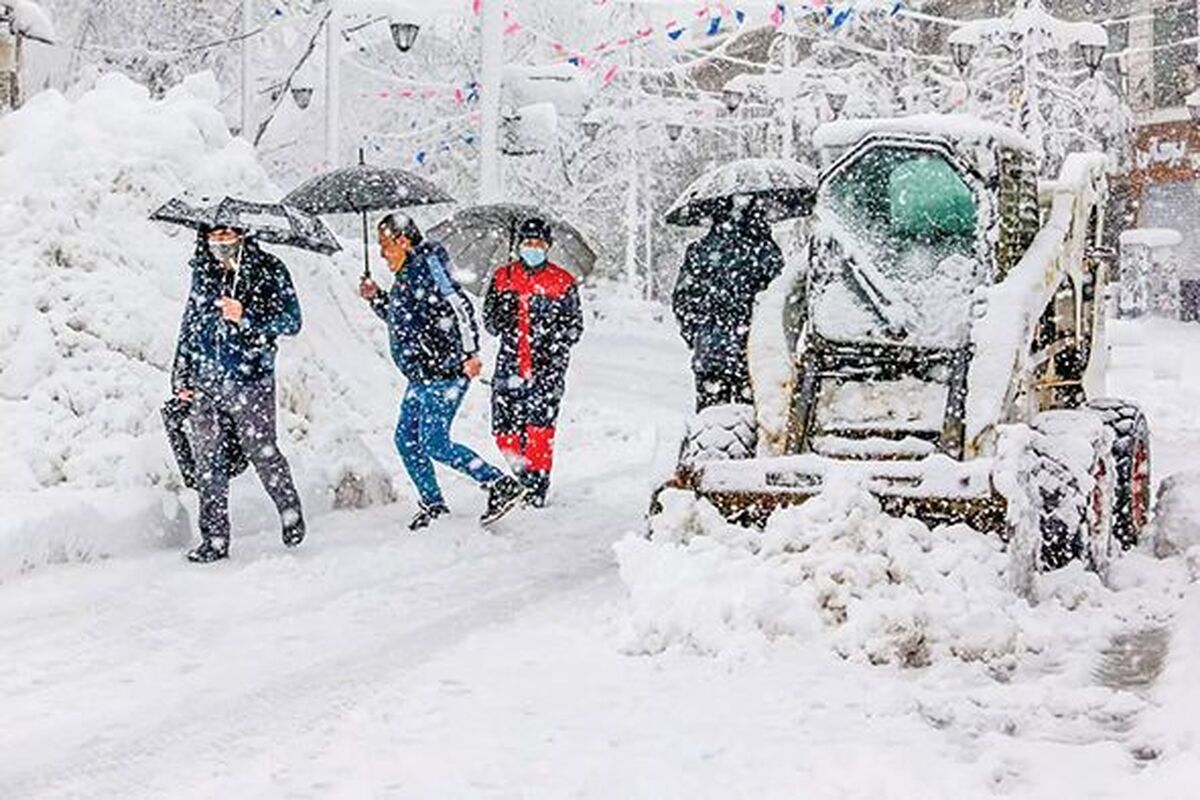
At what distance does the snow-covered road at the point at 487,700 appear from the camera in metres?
4.37

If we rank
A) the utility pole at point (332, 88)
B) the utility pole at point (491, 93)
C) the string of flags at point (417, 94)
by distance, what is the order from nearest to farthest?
the utility pole at point (491, 93) < the utility pole at point (332, 88) < the string of flags at point (417, 94)

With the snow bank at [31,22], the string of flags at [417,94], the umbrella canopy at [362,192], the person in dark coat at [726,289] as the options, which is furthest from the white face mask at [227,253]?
the string of flags at [417,94]

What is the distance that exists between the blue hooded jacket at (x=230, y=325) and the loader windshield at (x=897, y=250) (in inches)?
117

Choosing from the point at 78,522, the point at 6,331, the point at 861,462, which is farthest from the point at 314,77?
the point at 861,462

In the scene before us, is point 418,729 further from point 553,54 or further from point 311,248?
point 553,54

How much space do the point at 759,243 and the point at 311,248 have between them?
112 inches

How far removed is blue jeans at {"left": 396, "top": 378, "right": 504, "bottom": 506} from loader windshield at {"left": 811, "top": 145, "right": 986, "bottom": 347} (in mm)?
2510

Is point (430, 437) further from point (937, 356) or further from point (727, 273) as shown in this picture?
point (937, 356)

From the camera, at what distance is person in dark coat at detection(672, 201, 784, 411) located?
9.28 meters

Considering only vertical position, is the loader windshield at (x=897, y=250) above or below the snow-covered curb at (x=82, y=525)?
above

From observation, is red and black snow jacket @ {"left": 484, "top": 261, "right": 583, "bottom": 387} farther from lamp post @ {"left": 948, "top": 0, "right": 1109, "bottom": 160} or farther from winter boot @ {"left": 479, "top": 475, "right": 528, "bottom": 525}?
→ lamp post @ {"left": 948, "top": 0, "right": 1109, "bottom": 160}

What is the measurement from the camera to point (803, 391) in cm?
717

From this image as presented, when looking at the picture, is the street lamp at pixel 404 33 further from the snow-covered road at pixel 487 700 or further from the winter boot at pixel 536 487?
the snow-covered road at pixel 487 700

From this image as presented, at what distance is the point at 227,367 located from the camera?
788cm
